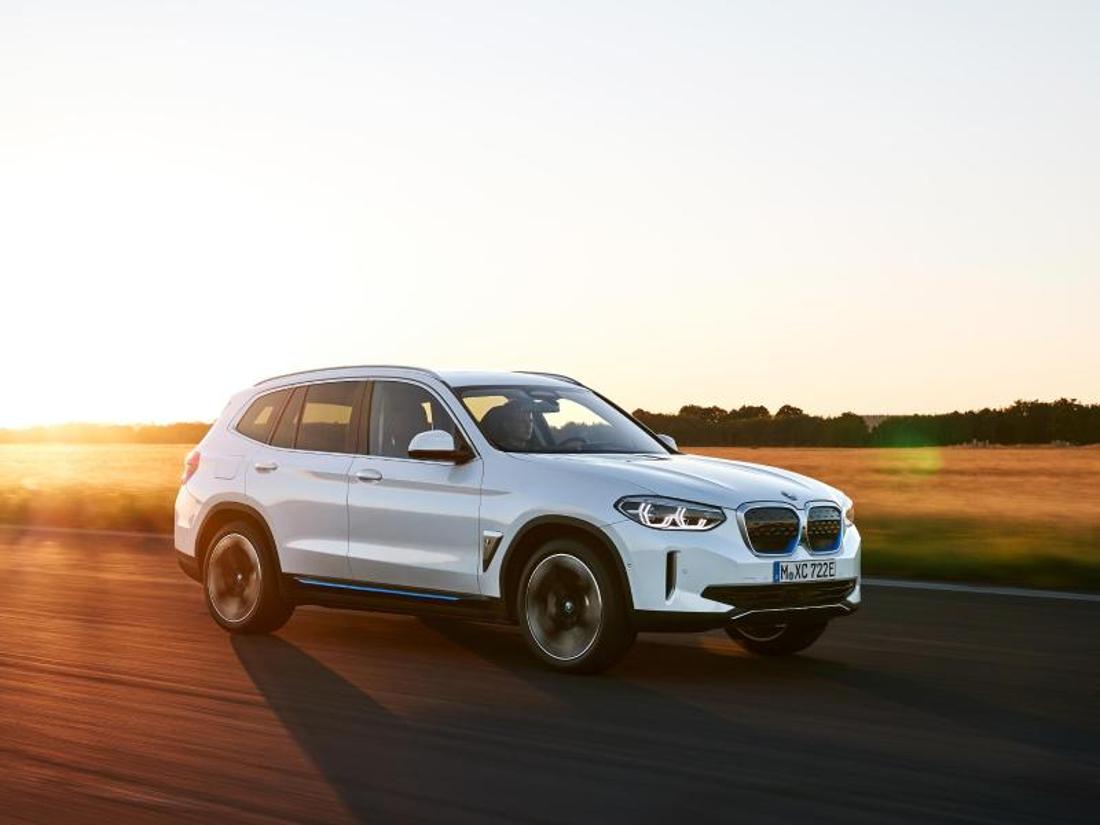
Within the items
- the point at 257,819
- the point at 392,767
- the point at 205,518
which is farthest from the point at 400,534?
the point at 257,819

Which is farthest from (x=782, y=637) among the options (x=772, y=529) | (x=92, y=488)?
(x=92, y=488)

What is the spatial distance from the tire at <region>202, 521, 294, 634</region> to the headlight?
316 cm

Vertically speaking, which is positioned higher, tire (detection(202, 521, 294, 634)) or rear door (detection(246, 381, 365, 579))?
rear door (detection(246, 381, 365, 579))

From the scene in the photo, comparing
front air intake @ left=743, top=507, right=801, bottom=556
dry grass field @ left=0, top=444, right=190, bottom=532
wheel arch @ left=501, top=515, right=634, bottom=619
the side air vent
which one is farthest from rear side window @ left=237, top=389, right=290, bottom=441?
dry grass field @ left=0, top=444, right=190, bottom=532

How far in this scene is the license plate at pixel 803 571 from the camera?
9328mm

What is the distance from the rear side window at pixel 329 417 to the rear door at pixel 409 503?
0.53 ft

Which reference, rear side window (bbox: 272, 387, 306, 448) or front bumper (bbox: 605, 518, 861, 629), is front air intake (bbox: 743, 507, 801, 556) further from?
rear side window (bbox: 272, 387, 306, 448)

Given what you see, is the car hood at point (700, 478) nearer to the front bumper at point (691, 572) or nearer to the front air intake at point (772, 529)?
the front air intake at point (772, 529)

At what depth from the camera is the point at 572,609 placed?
9.57m

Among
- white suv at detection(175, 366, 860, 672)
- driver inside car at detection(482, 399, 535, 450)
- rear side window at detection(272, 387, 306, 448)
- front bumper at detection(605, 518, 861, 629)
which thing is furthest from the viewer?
rear side window at detection(272, 387, 306, 448)

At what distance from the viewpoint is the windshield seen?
1038 cm

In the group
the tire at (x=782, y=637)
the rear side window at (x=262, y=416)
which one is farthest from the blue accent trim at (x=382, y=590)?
the tire at (x=782, y=637)

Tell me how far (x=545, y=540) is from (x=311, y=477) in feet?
6.82

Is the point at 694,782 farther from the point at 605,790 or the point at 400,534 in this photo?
the point at 400,534
